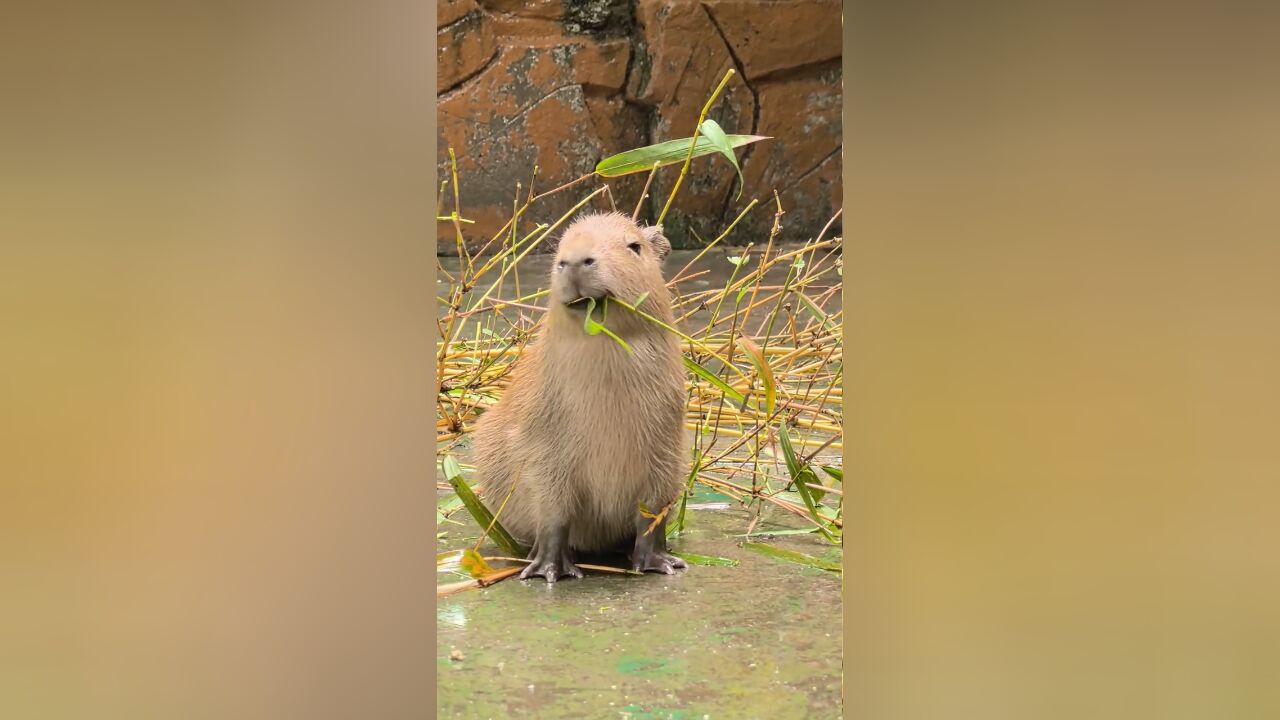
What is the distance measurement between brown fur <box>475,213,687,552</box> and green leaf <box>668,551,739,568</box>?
0.10 m

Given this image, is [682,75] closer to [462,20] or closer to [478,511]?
[462,20]

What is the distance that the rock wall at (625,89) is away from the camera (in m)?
1.71

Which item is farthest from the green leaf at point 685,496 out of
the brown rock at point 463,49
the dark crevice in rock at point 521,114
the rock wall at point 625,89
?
the brown rock at point 463,49

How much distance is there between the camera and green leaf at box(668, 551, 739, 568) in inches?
70.9

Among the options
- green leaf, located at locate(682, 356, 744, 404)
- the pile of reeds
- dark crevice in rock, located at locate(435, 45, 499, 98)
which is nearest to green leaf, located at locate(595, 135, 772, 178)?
the pile of reeds

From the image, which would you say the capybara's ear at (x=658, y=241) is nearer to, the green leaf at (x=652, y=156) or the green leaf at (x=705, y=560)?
the green leaf at (x=652, y=156)

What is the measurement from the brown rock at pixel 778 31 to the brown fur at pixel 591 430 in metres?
0.35

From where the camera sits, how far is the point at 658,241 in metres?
1.75

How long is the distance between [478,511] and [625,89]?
77 cm

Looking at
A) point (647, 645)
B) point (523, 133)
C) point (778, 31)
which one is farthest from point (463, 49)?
point (647, 645)

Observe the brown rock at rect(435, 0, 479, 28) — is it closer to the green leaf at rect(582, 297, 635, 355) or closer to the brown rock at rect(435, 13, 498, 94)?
the brown rock at rect(435, 13, 498, 94)
